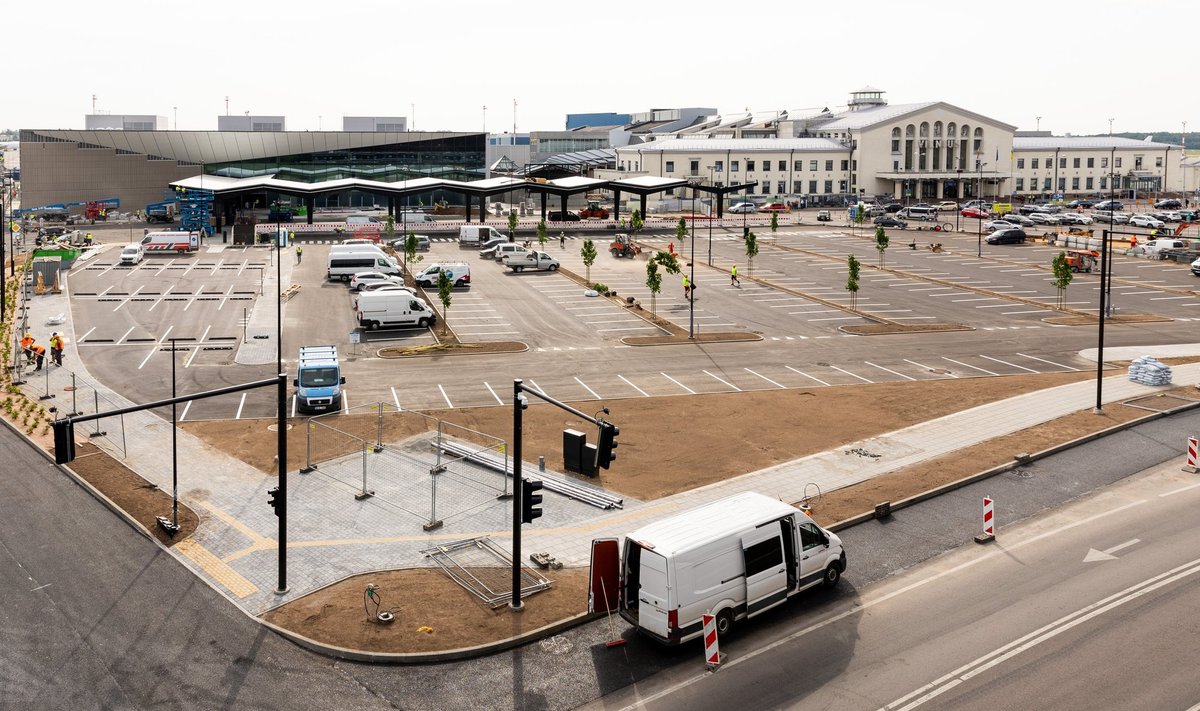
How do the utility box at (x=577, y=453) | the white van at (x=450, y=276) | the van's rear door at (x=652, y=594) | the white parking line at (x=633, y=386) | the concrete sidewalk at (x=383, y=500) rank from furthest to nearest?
the white van at (x=450, y=276) < the white parking line at (x=633, y=386) < the utility box at (x=577, y=453) < the concrete sidewalk at (x=383, y=500) < the van's rear door at (x=652, y=594)

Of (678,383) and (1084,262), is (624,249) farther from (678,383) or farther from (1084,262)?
(678,383)

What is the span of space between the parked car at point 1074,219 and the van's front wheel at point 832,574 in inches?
3732

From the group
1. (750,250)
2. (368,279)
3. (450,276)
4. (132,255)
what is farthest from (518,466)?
(132,255)

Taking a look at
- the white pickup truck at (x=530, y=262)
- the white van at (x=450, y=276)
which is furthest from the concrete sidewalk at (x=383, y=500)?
the white pickup truck at (x=530, y=262)

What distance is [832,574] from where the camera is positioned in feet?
67.1

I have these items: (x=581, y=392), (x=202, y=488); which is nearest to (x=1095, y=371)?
(x=581, y=392)

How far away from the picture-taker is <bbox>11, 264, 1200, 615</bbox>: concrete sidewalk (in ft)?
73.3

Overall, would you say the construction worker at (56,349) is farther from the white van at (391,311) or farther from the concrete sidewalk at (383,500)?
the white van at (391,311)

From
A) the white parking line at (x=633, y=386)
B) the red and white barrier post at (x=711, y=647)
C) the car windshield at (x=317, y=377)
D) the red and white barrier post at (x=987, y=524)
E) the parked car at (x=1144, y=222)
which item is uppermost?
the parked car at (x=1144, y=222)

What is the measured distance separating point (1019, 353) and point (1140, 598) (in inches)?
1075

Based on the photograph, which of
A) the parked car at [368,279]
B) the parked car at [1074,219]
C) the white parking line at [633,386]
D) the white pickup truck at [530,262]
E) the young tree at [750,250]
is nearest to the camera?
the white parking line at [633,386]

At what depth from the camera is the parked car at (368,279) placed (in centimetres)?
5888

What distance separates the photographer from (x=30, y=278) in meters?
62.1

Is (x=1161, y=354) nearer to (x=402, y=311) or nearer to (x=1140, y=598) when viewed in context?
(x=1140, y=598)
